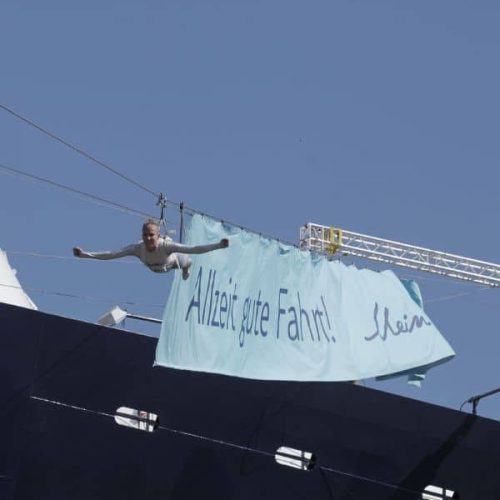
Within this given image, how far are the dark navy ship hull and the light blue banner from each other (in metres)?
0.32

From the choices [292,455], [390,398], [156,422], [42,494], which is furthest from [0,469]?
[390,398]

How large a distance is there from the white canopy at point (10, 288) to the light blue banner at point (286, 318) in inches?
97.0

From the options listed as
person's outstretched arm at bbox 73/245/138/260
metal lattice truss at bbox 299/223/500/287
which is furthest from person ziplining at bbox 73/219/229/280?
metal lattice truss at bbox 299/223/500/287

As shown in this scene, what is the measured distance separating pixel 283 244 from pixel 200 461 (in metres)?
3.00

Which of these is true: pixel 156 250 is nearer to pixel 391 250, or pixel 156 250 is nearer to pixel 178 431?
pixel 178 431

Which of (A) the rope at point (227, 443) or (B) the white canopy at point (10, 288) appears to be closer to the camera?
(A) the rope at point (227, 443)

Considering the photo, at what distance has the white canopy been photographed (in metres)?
18.8

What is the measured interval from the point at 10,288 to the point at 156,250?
3336mm

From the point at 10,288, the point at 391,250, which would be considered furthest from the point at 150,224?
the point at 391,250

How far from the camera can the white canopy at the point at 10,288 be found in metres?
18.8

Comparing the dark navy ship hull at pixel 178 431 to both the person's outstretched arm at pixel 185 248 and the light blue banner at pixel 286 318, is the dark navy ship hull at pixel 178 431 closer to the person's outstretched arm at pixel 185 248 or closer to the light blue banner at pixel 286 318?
the light blue banner at pixel 286 318

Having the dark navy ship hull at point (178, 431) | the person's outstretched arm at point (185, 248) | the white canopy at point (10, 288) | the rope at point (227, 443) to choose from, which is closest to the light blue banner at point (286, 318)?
the dark navy ship hull at point (178, 431)

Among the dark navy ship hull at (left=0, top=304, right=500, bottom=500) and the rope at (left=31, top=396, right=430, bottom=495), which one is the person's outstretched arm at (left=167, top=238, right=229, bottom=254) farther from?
the rope at (left=31, top=396, right=430, bottom=495)

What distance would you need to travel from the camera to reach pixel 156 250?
16250 mm
